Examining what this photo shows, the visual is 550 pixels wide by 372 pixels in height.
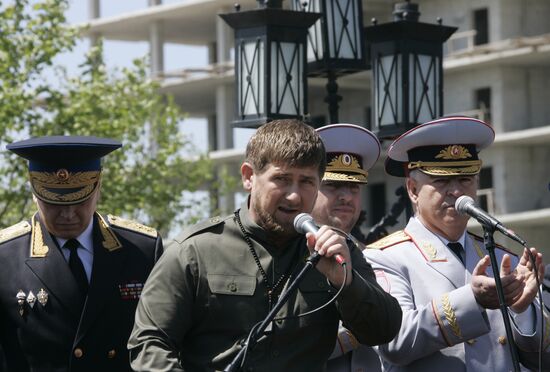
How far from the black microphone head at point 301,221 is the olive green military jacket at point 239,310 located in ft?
1.15

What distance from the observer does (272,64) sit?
43.1 feet

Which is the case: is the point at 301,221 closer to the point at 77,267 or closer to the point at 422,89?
the point at 77,267

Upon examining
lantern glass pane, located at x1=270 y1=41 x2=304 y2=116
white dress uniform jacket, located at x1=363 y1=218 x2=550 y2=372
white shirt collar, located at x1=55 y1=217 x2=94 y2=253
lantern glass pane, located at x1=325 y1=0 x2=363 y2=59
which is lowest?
white dress uniform jacket, located at x1=363 y1=218 x2=550 y2=372

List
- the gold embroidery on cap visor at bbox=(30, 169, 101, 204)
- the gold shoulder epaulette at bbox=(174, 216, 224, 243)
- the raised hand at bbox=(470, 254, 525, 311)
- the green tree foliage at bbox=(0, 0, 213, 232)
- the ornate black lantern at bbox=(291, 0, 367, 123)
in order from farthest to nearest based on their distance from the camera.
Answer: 1. the green tree foliage at bbox=(0, 0, 213, 232)
2. the ornate black lantern at bbox=(291, 0, 367, 123)
3. the gold embroidery on cap visor at bbox=(30, 169, 101, 204)
4. the raised hand at bbox=(470, 254, 525, 311)
5. the gold shoulder epaulette at bbox=(174, 216, 224, 243)

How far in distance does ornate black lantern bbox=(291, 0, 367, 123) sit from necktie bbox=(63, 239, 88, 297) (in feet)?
14.2

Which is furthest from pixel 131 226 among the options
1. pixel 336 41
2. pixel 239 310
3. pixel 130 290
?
pixel 336 41

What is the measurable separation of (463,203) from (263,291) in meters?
1.33

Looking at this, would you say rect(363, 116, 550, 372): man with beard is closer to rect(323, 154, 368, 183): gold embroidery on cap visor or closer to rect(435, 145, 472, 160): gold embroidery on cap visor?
rect(435, 145, 472, 160): gold embroidery on cap visor

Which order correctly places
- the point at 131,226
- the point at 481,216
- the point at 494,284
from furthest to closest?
1. the point at 131,226
2. the point at 494,284
3. the point at 481,216

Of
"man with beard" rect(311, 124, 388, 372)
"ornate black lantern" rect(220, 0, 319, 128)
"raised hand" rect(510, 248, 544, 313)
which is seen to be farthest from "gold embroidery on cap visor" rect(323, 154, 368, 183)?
"ornate black lantern" rect(220, 0, 319, 128)

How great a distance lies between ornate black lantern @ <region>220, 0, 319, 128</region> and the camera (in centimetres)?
1303

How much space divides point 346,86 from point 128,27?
39.4 feet

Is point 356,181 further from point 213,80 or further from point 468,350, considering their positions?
point 213,80

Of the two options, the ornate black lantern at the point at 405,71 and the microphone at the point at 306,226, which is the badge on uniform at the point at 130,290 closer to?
the microphone at the point at 306,226
